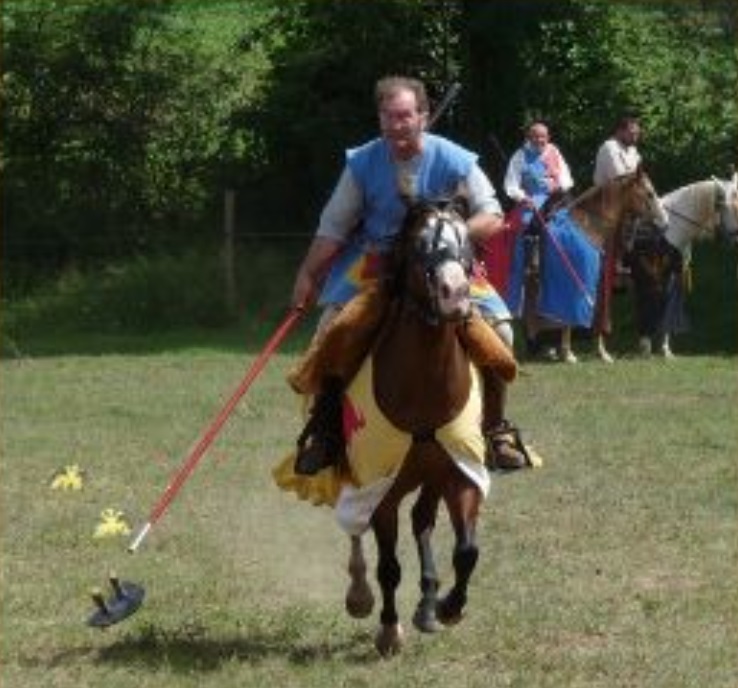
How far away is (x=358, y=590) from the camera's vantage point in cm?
773

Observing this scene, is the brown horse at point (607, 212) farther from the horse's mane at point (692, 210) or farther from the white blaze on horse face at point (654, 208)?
the horse's mane at point (692, 210)

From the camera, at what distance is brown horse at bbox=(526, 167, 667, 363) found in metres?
18.3

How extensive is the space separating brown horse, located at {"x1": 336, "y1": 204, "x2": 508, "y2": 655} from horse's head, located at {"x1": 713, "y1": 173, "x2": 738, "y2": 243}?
11998 millimetres

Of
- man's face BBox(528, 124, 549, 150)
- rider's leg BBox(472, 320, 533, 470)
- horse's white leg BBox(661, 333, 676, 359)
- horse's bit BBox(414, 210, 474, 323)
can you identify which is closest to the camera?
horse's bit BBox(414, 210, 474, 323)

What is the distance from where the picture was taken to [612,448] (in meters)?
12.7

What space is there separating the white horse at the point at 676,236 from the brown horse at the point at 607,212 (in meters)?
0.45

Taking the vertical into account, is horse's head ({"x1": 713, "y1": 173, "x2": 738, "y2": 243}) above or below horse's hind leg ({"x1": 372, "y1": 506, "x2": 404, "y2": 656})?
below

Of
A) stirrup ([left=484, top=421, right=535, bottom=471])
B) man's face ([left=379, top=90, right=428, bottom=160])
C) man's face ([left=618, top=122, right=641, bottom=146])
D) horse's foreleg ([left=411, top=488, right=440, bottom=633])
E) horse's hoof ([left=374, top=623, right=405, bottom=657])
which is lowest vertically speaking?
man's face ([left=618, top=122, right=641, bottom=146])

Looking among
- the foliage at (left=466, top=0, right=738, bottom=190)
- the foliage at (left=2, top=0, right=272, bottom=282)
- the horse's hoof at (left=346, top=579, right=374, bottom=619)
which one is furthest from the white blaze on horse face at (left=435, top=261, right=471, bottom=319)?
the foliage at (left=2, top=0, right=272, bottom=282)

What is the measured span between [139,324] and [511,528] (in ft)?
43.8

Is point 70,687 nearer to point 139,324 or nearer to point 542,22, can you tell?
point 139,324

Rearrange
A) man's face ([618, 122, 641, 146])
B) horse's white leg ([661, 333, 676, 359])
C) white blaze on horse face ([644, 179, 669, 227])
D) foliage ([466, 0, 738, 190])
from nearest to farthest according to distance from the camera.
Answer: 1. white blaze on horse face ([644, 179, 669, 227])
2. horse's white leg ([661, 333, 676, 359])
3. man's face ([618, 122, 641, 146])
4. foliage ([466, 0, 738, 190])

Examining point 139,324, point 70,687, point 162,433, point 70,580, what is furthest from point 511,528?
point 139,324

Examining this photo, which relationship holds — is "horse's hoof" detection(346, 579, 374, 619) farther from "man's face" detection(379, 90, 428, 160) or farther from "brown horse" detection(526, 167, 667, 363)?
"brown horse" detection(526, 167, 667, 363)
